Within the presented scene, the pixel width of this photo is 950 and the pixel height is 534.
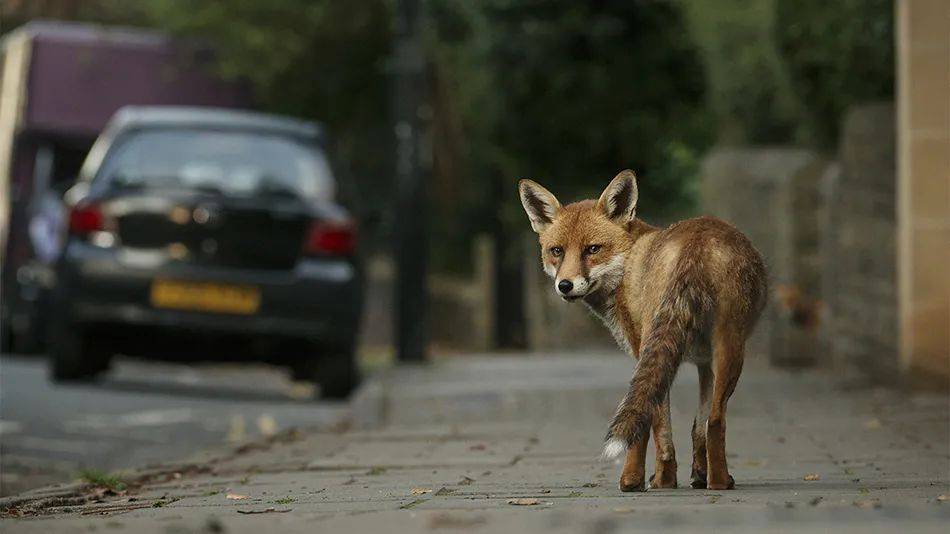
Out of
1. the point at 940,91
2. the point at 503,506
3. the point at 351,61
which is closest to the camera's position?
the point at 503,506

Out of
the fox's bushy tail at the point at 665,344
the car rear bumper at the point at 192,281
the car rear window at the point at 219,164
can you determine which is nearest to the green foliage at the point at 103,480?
the fox's bushy tail at the point at 665,344

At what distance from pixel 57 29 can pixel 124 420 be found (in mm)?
10511

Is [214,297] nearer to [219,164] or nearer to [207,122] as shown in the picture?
[219,164]

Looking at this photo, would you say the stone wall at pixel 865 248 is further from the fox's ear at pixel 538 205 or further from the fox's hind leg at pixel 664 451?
the fox's hind leg at pixel 664 451

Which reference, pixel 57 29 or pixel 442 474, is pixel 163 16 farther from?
pixel 442 474

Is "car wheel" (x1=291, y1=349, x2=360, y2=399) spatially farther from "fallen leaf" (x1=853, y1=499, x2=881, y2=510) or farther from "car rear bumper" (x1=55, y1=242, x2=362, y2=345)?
"fallen leaf" (x1=853, y1=499, x2=881, y2=510)

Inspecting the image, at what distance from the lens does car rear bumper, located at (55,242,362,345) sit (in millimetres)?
15633

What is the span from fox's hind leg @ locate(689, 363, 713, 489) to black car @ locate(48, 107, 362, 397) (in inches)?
316

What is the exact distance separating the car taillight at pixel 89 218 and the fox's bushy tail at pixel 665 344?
8.69 metres

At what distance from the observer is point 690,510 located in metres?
6.59

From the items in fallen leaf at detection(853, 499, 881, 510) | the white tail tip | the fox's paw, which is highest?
the white tail tip

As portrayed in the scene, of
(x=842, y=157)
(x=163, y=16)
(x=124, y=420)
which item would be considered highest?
(x=163, y=16)

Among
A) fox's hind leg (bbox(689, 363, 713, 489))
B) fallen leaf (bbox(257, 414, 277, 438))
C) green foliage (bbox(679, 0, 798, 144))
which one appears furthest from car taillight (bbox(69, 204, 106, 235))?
fox's hind leg (bbox(689, 363, 713, 489))

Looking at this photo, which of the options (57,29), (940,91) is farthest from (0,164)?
(940,91)
